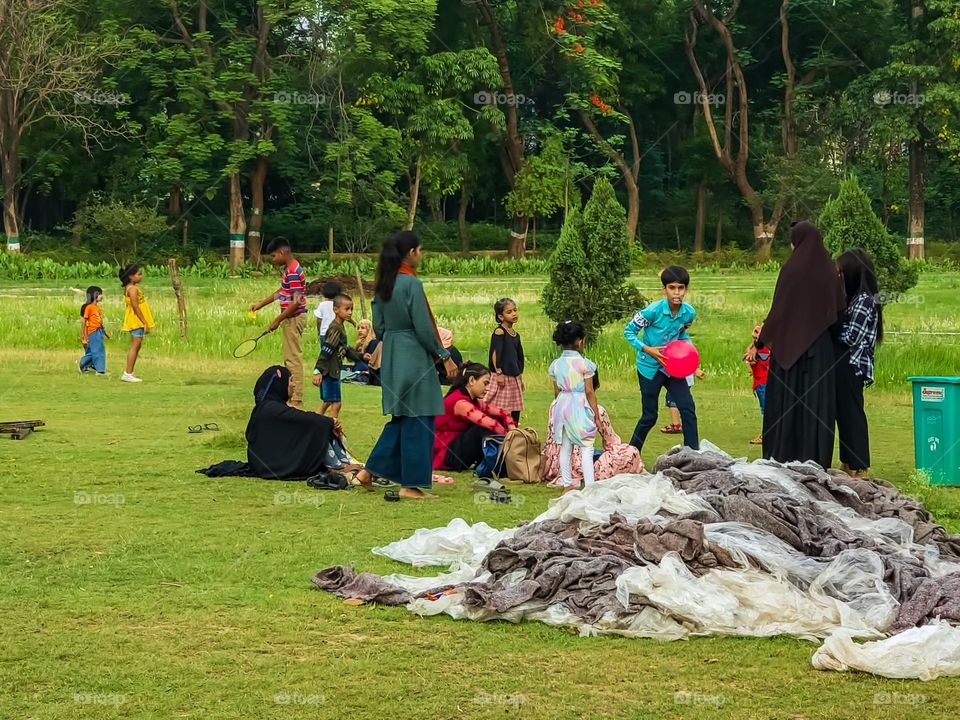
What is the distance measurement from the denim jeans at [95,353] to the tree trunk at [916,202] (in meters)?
32.6

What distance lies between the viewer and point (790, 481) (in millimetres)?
7789

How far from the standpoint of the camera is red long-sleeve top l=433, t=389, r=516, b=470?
35.5ft

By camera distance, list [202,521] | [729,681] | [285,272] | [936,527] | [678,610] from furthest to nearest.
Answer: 1. [285,272]
2. [202,521]
3. [936,527]
4. [678,610]
5. [729,681]

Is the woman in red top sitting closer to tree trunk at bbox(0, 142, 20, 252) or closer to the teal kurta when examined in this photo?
the teal kurta

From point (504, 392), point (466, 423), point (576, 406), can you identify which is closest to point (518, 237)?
point (504, 392)

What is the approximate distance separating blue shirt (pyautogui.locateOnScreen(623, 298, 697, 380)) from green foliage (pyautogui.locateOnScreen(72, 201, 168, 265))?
30.4 m

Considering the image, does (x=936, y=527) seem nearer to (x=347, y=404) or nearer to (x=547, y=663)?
(x=547, y=663)

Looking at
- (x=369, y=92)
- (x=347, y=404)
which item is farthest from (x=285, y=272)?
(x=369, y=92)

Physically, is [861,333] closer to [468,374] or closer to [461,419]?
[468,374]

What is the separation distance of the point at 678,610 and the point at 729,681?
749mm

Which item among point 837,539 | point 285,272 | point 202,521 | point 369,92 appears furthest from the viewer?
point 369,92

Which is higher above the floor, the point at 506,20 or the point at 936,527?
the point at 506,20

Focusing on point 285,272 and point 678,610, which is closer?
point 678,610

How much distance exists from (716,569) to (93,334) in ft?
45.5
